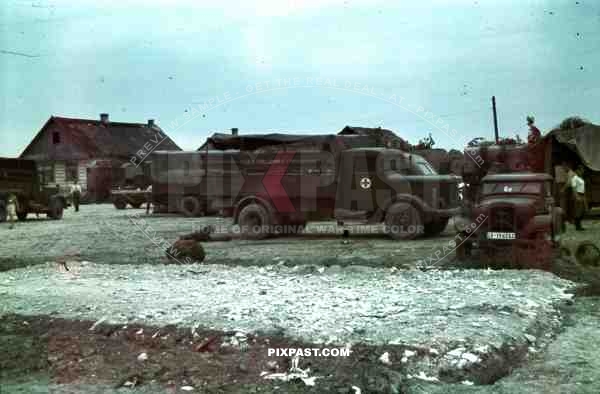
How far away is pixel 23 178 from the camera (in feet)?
80.7

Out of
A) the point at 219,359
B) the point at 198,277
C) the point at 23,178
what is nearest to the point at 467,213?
the point at 198,277

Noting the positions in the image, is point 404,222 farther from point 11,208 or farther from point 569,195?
point 11,208

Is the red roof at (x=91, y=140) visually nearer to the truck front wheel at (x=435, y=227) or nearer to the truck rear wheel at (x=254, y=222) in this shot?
the truck rear wheel at (x=254, y=222)

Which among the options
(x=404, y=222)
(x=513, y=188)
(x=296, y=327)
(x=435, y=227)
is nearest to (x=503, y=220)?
(x=513, y=188)

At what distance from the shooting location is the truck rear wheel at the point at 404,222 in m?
14.5

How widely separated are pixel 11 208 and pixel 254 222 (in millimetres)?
9463

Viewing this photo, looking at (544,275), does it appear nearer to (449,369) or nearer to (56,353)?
(449,369)

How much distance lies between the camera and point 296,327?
628cm

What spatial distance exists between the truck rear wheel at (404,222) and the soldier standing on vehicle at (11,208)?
12092 mm

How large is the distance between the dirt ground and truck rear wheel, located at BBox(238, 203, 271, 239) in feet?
14.5

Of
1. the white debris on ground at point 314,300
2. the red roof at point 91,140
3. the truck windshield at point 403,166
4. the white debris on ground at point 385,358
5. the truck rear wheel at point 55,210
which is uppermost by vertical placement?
the red roof at point 91,140

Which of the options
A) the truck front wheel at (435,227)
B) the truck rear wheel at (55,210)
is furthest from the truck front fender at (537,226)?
the truck rear wheel at (55,210)

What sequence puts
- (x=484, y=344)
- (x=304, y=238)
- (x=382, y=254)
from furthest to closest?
1. (x=304, y=238)
2. (x=382, y=254)
3. (x=484, y=344)

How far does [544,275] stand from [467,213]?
2.11 m
